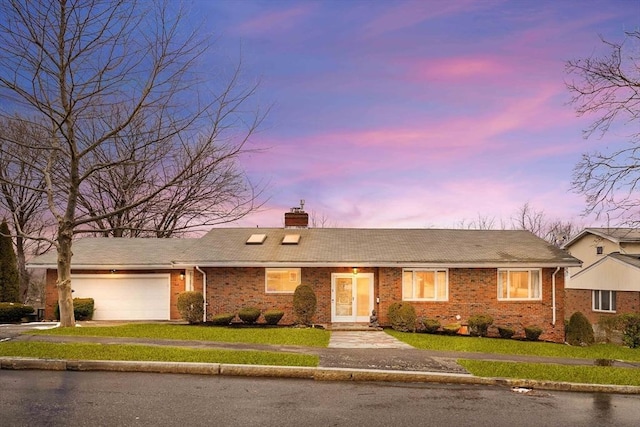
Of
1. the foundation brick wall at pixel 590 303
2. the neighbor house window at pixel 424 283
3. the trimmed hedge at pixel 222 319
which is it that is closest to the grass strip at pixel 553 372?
the neighbor house window at pixel 424 283

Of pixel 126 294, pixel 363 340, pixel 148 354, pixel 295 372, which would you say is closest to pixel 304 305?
pixel 363 340

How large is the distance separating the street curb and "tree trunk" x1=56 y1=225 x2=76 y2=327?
7559mm

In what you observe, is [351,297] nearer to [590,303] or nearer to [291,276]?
[291,276]

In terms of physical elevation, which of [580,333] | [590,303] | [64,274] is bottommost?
[580,333]

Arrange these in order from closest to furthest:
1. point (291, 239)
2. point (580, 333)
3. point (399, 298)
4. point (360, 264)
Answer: point (580, 333) < point (360, 264) < point (399, 298) < point (291, 239)

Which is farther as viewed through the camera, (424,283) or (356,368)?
(424,283)

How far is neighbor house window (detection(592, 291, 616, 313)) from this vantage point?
33906mm

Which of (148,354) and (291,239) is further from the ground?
(291,239)

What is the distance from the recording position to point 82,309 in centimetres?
2538

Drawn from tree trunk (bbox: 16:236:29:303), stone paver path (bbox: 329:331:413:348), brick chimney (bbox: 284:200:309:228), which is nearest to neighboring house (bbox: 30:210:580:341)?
stone paver path (bbox: 329:331:413:348)

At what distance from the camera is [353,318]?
78.6 feet

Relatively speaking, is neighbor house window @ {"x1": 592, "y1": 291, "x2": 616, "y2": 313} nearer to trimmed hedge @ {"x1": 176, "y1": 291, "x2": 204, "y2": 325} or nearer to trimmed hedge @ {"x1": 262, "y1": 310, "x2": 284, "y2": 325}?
trimmed hedge @ {"x1": 262, "y1": 310, "x2": 284, "y2": 325}

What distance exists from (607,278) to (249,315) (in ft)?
74.6

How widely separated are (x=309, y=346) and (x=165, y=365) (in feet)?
15.8
